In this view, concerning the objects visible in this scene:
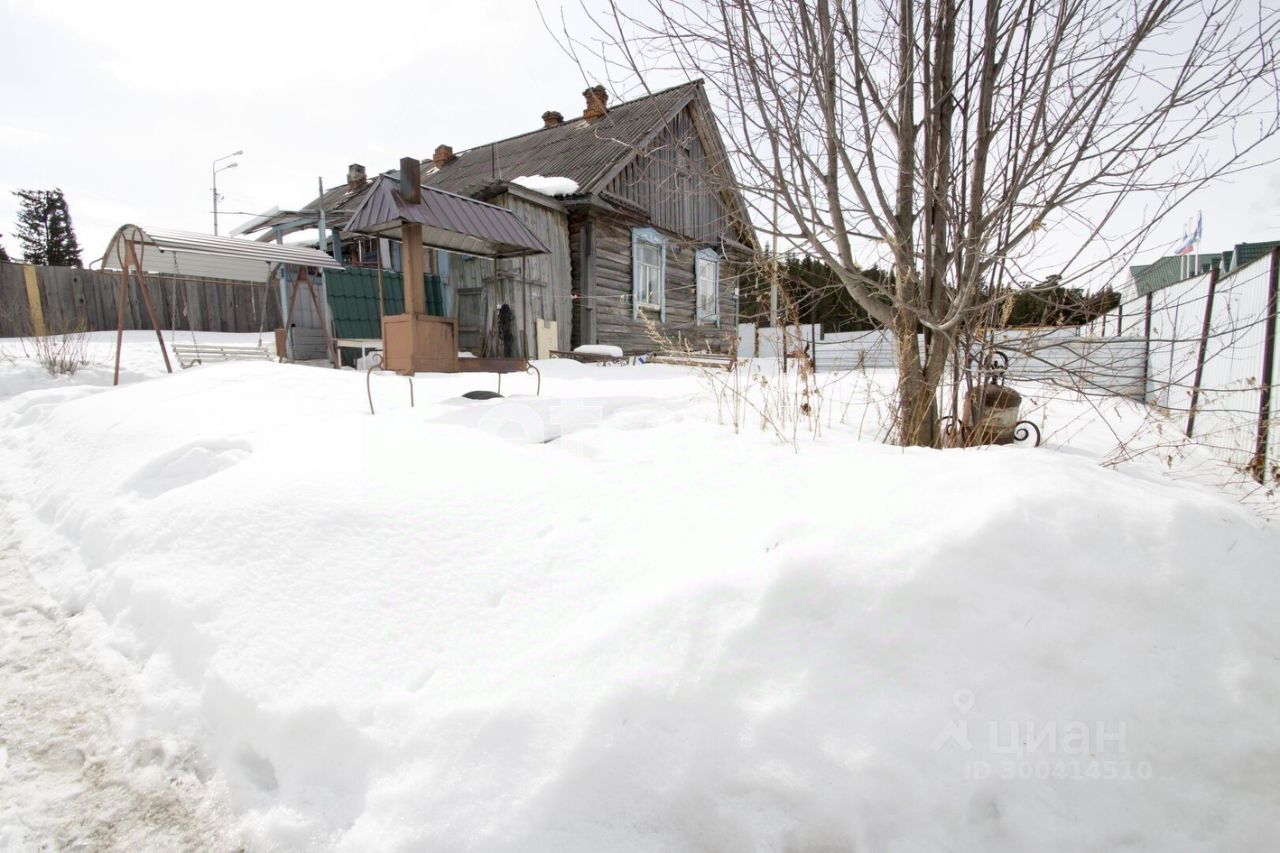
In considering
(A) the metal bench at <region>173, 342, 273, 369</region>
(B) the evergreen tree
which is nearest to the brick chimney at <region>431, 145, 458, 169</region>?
(A) the metal bench at <region>173, 342, 273, 369</region>

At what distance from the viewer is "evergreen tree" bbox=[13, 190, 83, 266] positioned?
89.4 ft

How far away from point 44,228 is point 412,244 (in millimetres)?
35690

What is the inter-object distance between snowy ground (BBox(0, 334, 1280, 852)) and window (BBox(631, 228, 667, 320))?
8.59 m

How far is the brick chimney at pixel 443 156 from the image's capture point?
45.5 feet

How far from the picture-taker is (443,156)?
13.9 metres

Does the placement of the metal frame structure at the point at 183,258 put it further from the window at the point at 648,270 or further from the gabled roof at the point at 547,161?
the window at the point at 648,270

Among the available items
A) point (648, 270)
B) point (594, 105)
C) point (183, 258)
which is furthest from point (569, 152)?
point (183, 258)

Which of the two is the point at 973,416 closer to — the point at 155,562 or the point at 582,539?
→ the point at 582,539

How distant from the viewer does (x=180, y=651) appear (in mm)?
1731

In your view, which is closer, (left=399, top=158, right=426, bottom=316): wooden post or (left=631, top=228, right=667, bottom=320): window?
(left=399, top=158, right=426, bottom=316): wooden post

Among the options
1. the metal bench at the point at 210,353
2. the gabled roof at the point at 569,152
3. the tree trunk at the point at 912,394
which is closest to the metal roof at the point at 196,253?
the metal bench at the point at 210,353

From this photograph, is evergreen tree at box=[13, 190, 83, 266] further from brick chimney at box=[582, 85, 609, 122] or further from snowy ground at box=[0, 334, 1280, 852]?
snowy ground at box=[0, 334, 1280, 852]

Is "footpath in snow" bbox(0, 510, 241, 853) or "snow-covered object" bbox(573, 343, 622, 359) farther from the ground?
"snow-covered object" bbox(573, 343, 622, 359)

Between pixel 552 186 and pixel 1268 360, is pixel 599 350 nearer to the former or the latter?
pixel 552 186
